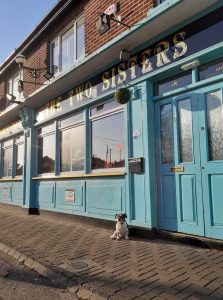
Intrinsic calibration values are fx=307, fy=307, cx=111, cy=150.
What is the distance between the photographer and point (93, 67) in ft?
24.8

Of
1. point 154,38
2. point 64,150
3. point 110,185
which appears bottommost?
point 110,185

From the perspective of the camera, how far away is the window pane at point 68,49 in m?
9.27

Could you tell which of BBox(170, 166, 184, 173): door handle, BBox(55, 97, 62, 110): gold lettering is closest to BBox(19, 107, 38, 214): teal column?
BBox(55, 97, 62, 110): gold lettering

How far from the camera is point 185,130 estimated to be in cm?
558

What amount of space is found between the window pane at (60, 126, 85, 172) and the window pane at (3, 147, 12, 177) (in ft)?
15.9

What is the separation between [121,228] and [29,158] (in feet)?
19.3

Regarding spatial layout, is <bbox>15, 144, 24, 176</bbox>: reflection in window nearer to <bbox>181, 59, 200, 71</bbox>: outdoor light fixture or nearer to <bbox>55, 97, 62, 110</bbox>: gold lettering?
<bbox>55, 97, 62, 110</bbox>: gold lettering

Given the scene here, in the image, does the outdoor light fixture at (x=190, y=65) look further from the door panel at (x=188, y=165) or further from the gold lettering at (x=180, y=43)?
the door panel at (x=188, y=165)

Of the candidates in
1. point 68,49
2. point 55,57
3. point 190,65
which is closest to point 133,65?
point 190,65

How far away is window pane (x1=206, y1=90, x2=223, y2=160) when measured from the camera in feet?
16.4

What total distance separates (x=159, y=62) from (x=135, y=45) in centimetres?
85

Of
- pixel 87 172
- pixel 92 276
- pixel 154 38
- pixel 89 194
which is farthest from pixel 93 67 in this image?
pixel 92 276

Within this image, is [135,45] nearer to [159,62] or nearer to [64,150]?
[159,62]

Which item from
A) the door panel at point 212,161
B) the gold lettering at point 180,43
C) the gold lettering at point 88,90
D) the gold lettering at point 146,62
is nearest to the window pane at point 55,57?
the gold lettering at point 88,90
